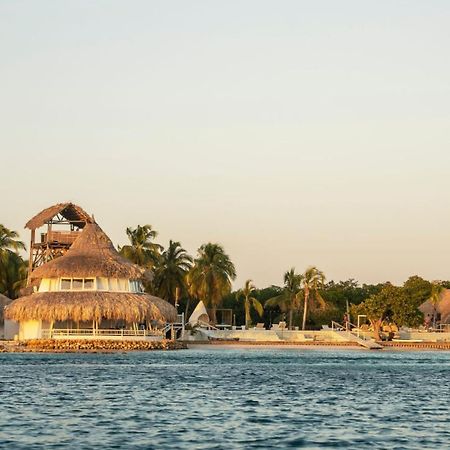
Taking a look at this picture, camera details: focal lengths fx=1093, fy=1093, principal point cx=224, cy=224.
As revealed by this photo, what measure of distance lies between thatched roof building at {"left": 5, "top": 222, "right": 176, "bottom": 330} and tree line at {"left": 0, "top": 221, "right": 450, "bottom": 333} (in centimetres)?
350

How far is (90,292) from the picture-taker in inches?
3098

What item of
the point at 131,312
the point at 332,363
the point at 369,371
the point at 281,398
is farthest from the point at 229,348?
the point at 281,398

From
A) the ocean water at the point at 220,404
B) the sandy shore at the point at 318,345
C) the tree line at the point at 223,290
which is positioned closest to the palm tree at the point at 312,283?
the tree line at the point at 223,290

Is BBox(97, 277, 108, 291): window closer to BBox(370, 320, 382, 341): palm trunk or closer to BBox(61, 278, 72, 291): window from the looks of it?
BBox(61, 278, 72, 291): window

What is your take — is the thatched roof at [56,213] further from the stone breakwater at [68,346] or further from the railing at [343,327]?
the railing at [343,327]

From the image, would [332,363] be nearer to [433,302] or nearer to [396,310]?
[396,310]

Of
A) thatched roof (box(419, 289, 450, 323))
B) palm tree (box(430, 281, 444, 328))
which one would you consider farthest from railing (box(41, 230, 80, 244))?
thatched roof (box(419, 289, 450, 323))

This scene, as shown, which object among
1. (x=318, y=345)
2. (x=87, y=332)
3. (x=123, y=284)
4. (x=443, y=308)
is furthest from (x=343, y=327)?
(x=87, y=332)

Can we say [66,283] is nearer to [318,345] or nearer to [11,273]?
[11,273]

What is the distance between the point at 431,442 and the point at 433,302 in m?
84.5

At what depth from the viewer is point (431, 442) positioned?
2872 cm

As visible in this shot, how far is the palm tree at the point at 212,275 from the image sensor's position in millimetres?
103375

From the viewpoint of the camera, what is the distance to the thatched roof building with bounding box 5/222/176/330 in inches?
3017

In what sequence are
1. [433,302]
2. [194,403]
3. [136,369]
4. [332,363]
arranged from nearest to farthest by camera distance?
[194,403], [136,369], [332,363], [433,302]
